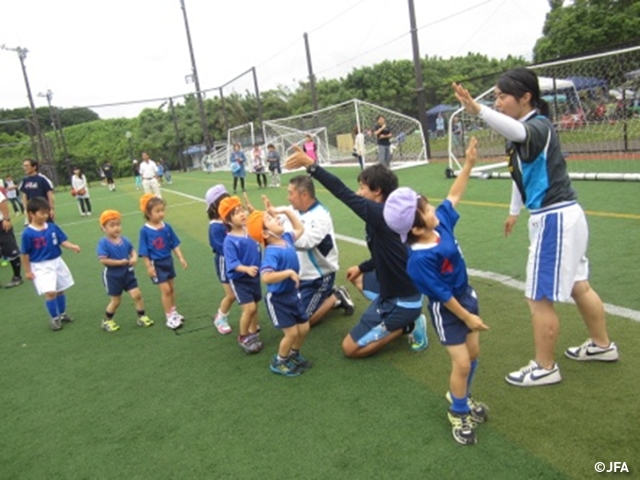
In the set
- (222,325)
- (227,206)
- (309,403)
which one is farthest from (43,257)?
(309,403)

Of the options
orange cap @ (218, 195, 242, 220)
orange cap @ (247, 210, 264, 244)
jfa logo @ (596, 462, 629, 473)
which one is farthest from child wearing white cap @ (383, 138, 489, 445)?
orange cap @ (218, 195, 242, 220)

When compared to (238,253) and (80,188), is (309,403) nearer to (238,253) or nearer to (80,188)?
(238,253)

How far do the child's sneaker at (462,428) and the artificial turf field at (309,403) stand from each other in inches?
2.1

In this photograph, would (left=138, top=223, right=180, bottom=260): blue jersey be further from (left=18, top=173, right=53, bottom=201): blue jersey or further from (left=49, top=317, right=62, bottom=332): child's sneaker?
(left=18, top=173, right=53, bottom=201): blue jersey

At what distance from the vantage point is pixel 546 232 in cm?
314

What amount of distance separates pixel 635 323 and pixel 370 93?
5055 centimetres

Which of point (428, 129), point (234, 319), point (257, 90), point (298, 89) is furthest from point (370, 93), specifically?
point (234, 319)

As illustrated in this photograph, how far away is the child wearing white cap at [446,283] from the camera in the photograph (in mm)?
2732

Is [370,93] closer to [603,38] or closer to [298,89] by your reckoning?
[298,89]

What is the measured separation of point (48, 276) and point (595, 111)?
13.0m

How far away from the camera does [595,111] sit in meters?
13.3

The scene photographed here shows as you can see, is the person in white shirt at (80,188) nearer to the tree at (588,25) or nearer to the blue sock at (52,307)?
the blue sock at (52,307)

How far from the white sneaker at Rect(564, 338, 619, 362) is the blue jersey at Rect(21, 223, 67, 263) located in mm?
5316

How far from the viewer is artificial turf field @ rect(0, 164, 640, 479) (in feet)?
9.22
